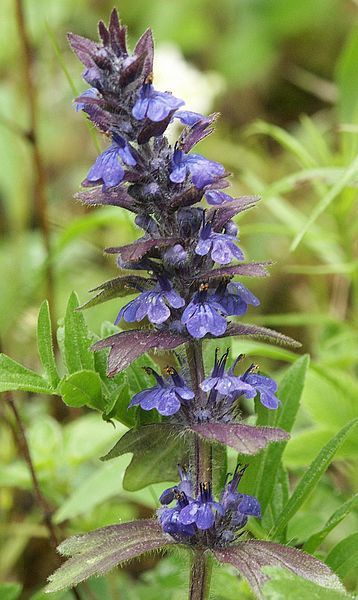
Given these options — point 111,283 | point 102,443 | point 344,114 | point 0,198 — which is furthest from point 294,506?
point 0,198

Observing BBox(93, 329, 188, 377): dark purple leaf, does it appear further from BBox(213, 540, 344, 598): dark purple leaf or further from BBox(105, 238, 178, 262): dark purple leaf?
BBox(213, 540, 344, 598): dark purple leaf

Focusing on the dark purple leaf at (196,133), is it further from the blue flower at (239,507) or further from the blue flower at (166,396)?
the blue flower at (239,507)

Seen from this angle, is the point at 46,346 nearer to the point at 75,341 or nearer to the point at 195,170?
the point at 75,341

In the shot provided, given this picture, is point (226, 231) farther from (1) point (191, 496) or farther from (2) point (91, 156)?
(2) point (91, 156)

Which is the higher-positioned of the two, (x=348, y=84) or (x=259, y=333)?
(x=348, y=84)

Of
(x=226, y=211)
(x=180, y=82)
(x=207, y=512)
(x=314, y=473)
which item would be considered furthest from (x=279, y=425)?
(x=180, y=82)

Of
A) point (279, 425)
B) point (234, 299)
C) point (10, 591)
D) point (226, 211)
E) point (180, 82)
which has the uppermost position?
point (180, 82)

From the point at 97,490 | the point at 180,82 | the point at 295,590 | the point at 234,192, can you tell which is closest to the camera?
the point at 295,590
